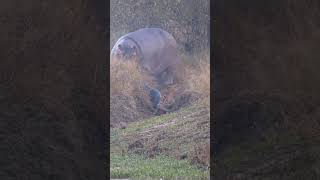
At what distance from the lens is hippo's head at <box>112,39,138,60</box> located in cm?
1157

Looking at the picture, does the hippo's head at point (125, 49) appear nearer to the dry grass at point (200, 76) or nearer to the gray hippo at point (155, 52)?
the gray hippo at point (155, 52)

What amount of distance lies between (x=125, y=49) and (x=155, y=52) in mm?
669

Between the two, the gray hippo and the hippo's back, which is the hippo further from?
the hippo's back

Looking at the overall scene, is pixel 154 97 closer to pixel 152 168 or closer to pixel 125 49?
pixel 125 49

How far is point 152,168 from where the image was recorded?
7.86 meters

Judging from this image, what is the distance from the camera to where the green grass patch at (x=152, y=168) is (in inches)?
291

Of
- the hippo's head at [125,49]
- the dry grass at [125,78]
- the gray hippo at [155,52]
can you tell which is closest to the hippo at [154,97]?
the dry grass at [125,78]

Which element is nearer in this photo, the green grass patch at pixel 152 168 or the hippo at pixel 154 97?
the green grass patch at pixel 152 168
